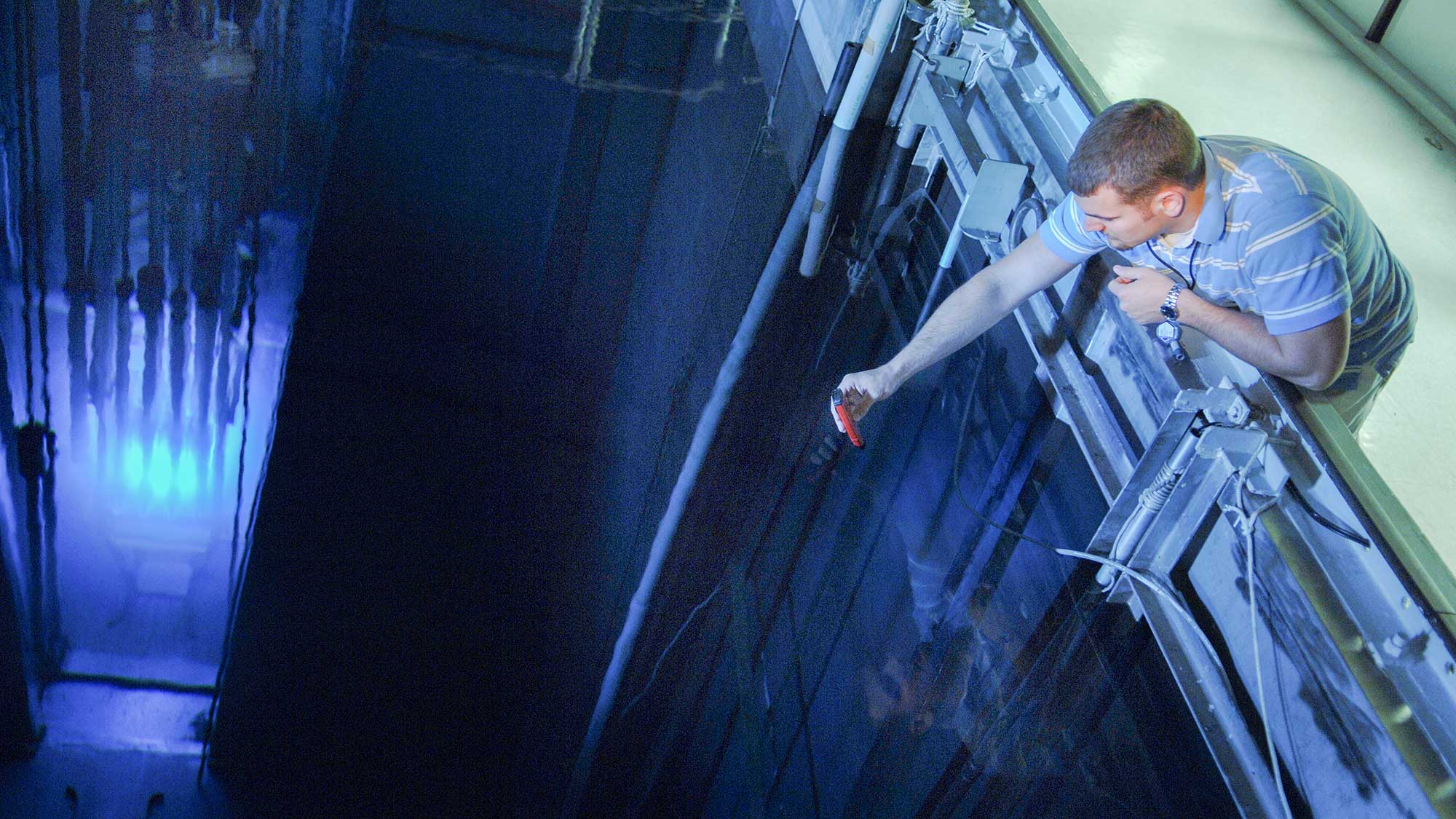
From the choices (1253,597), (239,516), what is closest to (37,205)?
(239,516)

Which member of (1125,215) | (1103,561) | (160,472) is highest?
(1125,215)

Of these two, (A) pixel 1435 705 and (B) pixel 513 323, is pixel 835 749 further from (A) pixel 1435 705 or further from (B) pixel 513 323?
(B) pixel 513 323

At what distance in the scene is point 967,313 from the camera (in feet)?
6.08

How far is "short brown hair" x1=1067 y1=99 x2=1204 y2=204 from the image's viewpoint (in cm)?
144

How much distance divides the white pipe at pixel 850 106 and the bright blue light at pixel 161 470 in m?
1.45

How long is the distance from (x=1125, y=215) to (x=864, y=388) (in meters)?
0.50

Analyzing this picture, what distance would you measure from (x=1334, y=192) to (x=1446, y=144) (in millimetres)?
2325

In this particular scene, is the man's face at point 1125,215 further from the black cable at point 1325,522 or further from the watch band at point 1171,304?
the black cable at point 1325,522

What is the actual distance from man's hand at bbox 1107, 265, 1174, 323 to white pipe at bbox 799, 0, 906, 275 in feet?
3.21

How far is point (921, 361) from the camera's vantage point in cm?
186

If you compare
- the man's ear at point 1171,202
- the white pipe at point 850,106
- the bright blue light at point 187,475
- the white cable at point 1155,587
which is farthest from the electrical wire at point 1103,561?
the bright blue light at point 187,475

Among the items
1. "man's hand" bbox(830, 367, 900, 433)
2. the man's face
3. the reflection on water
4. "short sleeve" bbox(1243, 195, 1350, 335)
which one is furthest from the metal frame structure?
the reflection on water

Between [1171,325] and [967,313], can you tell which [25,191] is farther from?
[1171,325]

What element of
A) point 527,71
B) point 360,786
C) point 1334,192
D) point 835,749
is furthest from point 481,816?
point 527,71
